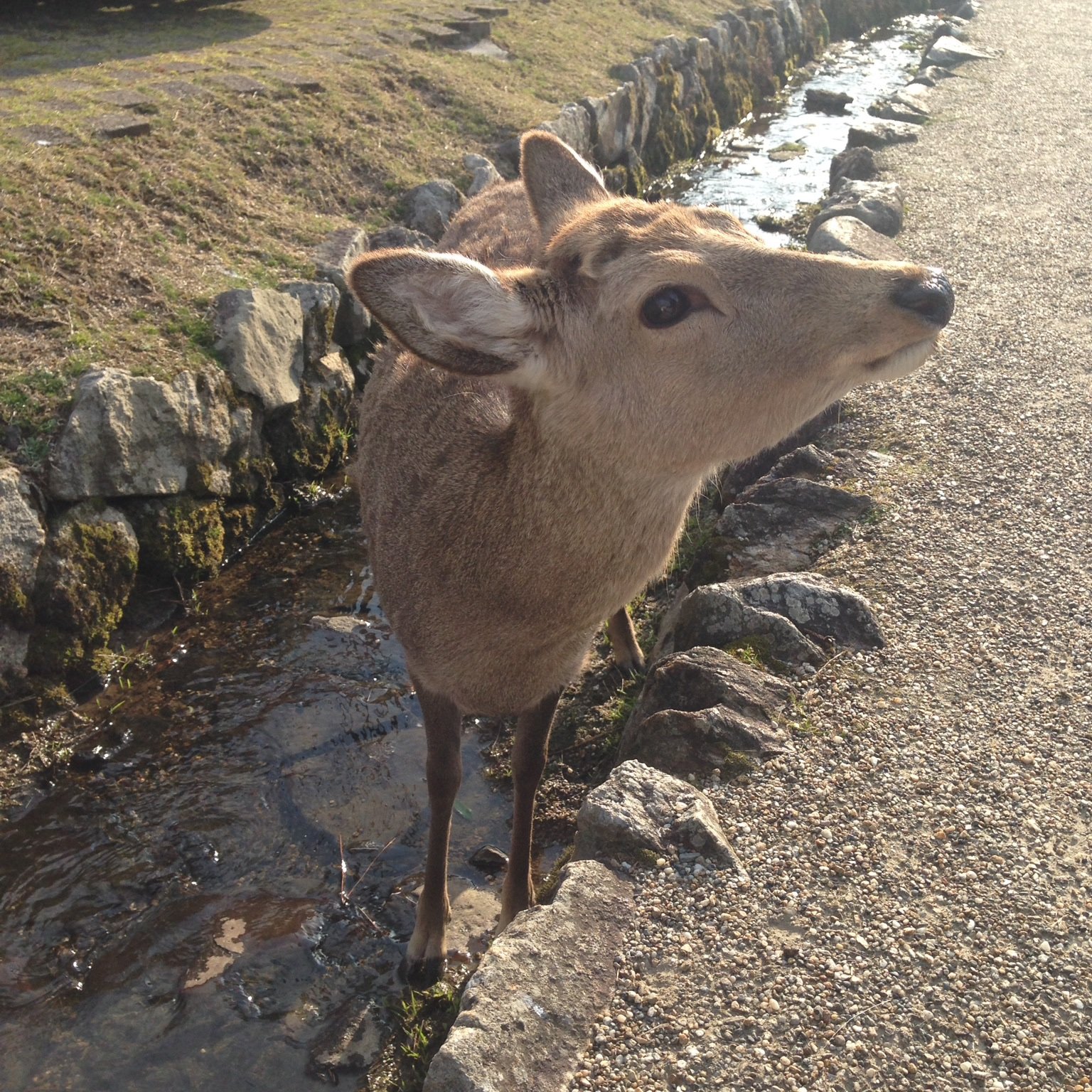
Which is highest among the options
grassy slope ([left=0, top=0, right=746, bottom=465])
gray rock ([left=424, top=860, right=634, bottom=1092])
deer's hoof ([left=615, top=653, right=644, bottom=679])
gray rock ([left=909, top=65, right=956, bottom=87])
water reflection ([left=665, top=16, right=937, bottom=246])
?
grassy slope ([left=0, top=0, right=746, bottom=465])

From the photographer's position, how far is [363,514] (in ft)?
17.8

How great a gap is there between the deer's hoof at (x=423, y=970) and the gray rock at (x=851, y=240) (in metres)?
7.22

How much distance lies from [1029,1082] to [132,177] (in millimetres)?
7766

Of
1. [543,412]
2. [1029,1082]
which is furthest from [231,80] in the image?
[1029,1082]

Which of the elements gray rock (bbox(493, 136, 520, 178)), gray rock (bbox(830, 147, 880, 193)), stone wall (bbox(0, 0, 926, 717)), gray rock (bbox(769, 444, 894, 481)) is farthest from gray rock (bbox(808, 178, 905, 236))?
gray rock (bbox(769, 444, 894, 481))

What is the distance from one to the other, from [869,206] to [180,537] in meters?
8.37

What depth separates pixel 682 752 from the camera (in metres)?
4.41

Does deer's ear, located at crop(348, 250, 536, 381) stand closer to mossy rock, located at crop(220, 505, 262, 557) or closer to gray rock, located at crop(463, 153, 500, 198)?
mossy rock, located at crop(220, 505, 262, 557)

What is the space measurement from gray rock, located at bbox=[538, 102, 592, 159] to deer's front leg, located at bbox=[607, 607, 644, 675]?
7.41 m

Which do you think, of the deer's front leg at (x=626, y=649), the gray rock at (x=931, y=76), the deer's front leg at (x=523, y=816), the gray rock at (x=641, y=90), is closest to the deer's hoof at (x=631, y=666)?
the deer's front leg at (x=626, y=649)

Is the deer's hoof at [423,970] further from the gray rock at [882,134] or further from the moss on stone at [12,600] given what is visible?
the gray rock at [882,134]

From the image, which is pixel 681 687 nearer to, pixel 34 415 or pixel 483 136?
pixel 34 415

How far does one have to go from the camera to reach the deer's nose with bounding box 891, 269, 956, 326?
339cm

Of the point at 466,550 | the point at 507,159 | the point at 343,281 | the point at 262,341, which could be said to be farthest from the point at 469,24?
the point at 466,550
